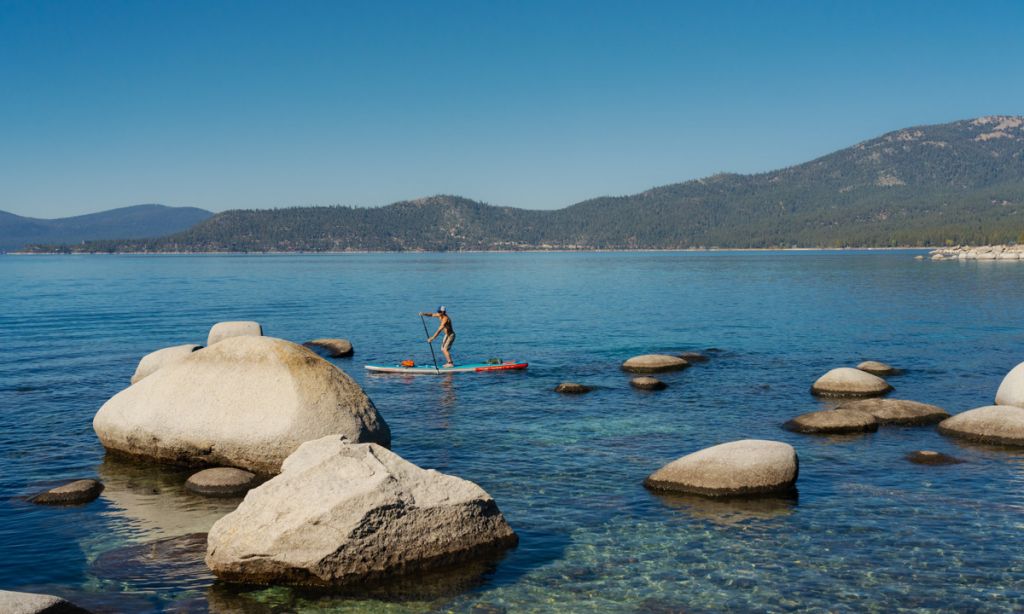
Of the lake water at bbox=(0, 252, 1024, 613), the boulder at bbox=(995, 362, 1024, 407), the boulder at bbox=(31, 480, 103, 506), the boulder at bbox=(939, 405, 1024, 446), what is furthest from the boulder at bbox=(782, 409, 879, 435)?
the boulder at bbox=(31, 480, 103, 506)

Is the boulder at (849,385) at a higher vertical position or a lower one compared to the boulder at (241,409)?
lower

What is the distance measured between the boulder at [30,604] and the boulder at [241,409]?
24.9ft

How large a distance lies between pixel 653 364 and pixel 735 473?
1713 cm

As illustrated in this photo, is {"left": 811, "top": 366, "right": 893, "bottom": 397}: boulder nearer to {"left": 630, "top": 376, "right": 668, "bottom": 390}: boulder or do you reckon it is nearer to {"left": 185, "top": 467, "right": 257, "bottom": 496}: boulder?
{"left": 630, "top": 376, "right": 668, "bottom": 390}: boulder

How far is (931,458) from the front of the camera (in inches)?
753

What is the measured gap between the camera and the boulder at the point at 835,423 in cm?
2200

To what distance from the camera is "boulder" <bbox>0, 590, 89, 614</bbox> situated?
9.49 metres

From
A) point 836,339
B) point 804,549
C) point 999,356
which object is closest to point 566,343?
point 836,339

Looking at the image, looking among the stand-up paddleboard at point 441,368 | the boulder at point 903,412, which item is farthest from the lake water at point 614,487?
the boulder at point 903,412

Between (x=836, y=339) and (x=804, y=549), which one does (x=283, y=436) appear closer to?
(x=804, y=549)

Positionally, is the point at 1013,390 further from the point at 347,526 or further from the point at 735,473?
the point at 347,526

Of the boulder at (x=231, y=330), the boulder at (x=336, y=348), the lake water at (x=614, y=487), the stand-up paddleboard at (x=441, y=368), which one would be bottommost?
the lake water at (x=614, y=487)

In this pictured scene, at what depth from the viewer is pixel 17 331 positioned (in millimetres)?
51438

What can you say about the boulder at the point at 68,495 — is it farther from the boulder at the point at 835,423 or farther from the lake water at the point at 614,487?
the boulder at the point at 835,423
